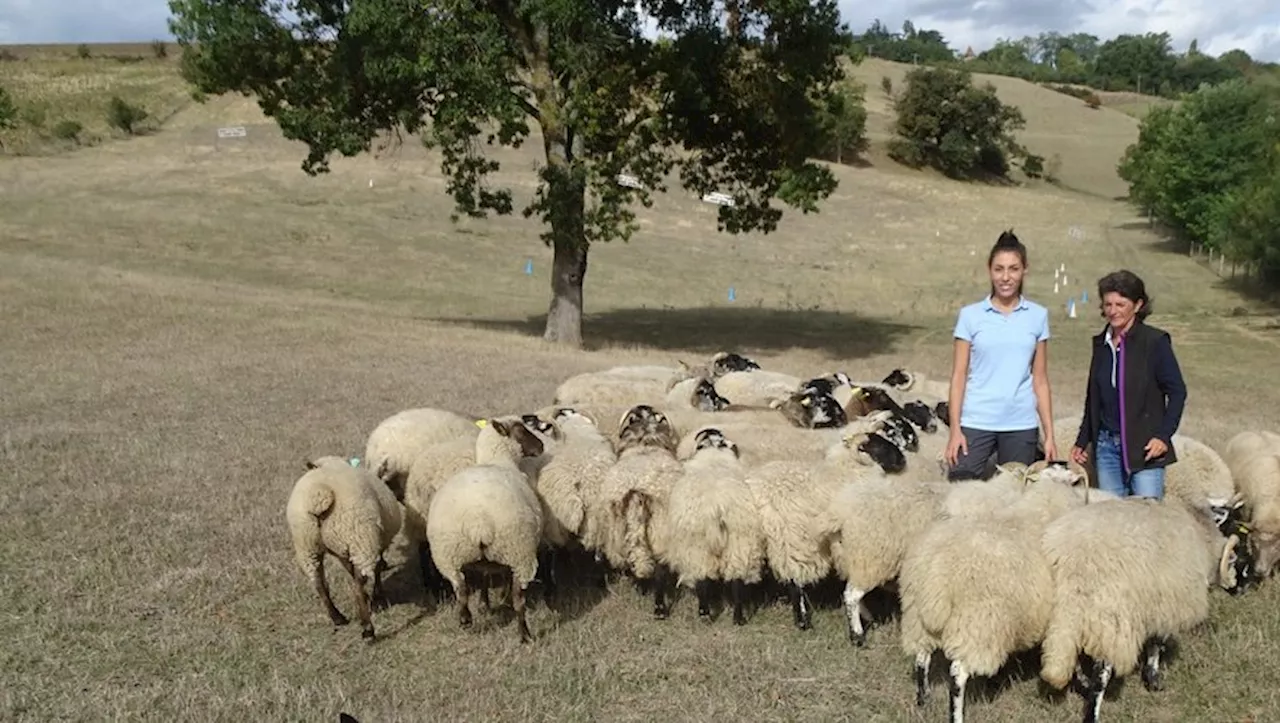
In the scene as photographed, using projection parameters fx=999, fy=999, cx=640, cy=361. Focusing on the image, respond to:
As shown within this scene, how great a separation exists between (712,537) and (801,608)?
777mm

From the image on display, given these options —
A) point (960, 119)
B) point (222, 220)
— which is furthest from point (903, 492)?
point (960, 119)

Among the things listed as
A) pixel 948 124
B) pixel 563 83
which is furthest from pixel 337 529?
pixel 948 124

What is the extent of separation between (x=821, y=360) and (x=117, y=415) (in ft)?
42.2

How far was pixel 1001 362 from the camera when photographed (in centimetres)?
655

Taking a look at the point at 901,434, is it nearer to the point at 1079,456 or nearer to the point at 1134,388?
the point at 1079,456

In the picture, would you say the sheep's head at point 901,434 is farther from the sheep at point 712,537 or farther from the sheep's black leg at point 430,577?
the sheep's black leg at point 430,577

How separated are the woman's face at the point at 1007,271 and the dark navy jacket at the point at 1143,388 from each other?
2.71 feet

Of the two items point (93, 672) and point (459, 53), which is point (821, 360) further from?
point (93, 672)

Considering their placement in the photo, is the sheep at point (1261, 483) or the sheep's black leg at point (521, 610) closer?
the sheep's black leg at point (521, 610)

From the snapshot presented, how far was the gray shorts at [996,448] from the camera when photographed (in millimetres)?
6738

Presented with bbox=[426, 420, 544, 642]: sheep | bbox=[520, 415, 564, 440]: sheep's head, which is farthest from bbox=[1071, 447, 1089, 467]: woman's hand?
bbox=[520, 415, 564, 440]: sheep's head

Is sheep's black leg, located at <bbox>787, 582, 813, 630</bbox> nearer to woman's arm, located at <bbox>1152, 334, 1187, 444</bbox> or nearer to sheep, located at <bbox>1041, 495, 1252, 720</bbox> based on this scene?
sheep, located at <bbox>1041, 495, 1252, 720</bbox>

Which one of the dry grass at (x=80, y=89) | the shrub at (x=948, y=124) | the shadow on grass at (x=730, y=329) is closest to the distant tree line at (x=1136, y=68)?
the shrub at (x=948, y=124)

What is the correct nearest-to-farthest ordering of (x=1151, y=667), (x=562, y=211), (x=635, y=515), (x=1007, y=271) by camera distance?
1. (x=1151, y=667)
2. (x=1007, y=271)
3. (x=635, y=515)
4. (x=562, y=211)
